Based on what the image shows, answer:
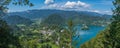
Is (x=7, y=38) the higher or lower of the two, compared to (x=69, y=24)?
higher

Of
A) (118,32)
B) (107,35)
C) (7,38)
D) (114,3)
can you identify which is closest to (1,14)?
(7,38)

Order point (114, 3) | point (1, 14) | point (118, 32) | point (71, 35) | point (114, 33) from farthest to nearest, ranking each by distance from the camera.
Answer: point (71, 35) → point (114, 33) → point (118, 32) → point (114, 3) → point (1, 14)

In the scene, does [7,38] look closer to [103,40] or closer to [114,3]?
[114,3]

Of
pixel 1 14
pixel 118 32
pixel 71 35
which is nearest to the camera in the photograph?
pixel 1 14

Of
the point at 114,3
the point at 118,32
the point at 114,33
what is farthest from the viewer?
the point at 114,33

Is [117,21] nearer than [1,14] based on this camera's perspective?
No

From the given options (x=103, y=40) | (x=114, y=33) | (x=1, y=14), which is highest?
(x=1, y=14)

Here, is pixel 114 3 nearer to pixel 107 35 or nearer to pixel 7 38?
pixel 107 35

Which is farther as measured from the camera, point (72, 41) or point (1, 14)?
point (72, 41)

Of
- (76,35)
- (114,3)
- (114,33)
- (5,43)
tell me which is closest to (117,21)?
(114,3)
